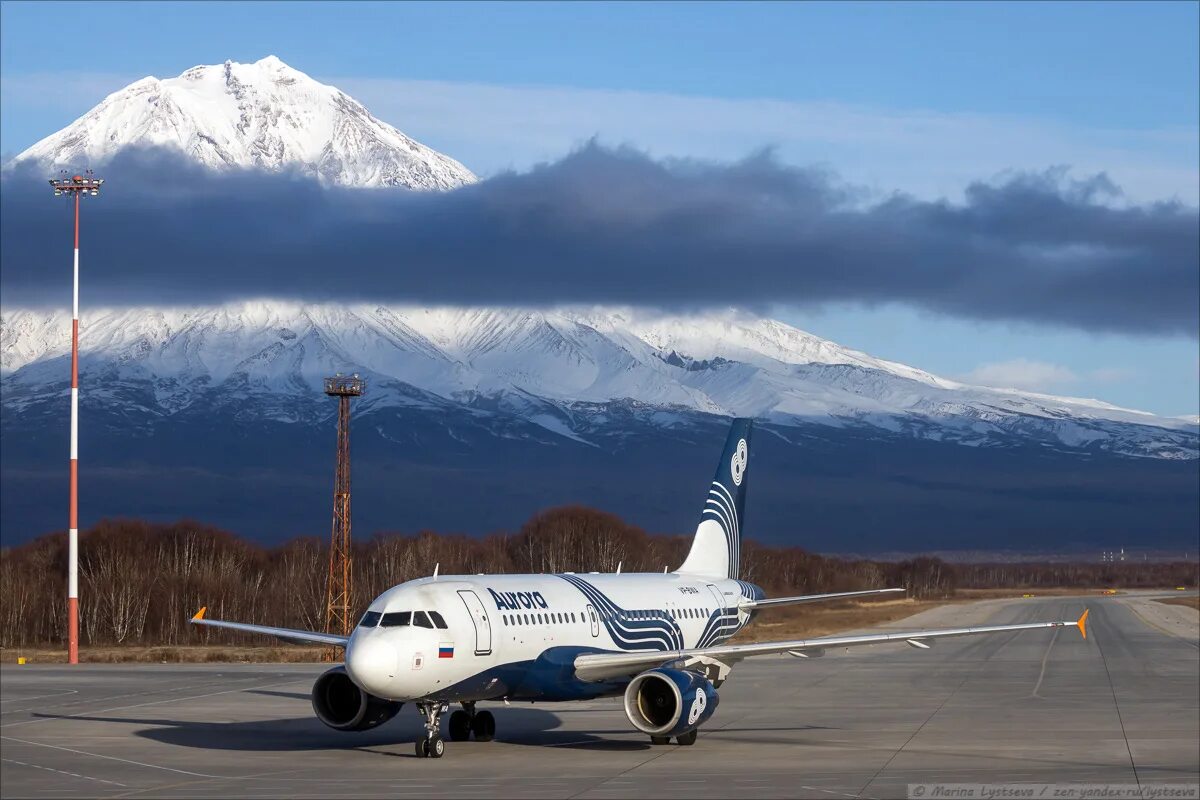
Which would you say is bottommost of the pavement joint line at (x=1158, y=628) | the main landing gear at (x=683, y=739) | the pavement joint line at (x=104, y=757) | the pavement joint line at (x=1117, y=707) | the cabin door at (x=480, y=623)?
the pavement joint line at (x=1158, y=628)

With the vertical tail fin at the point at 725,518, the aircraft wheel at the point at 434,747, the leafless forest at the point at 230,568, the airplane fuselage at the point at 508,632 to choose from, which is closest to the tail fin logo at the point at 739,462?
the vertical tail fin at the point at 725,518

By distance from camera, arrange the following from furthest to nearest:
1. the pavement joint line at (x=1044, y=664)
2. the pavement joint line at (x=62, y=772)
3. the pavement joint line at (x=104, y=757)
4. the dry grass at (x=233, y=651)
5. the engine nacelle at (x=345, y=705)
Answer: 1. the dry grass at (x=233, y=651)
2. the pavement joint line at (x=1044, y=664)
3. the engine nacelle at (x=345, y=705)
4. the pavement joint line at (x=104, y=757)
5. the pavement joint line at (x=62, y=772)

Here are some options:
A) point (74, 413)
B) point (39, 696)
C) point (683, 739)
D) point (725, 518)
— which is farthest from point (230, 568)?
point (683, 739)

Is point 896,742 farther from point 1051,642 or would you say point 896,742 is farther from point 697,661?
point 1051,642

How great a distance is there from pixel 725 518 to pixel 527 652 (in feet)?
48.1

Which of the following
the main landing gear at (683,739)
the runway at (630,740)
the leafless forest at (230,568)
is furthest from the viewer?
the leafless forest at (230,568)

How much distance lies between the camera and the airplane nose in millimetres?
33469

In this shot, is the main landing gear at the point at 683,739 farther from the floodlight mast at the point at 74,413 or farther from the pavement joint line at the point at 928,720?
the floodlight mast at the point at 74,413

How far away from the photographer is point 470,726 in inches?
1538

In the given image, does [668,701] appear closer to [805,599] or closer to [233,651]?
[805,599]

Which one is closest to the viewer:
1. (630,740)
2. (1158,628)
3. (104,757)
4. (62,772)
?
(62,772)

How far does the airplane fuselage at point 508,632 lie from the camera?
34.1 metres

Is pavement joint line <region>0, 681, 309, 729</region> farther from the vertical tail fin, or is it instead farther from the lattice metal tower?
the lattice metal tower

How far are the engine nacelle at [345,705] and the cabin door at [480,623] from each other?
2428 mm
